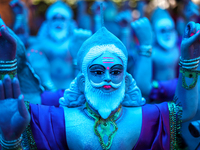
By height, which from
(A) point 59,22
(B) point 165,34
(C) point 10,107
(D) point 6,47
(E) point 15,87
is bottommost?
(C) point 10,107

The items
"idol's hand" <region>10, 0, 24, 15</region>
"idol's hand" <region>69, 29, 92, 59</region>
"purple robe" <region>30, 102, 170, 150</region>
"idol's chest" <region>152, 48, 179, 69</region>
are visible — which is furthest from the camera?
"idol's hand" <region>10, 0, 24, 15</region>

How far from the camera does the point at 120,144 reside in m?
1.74

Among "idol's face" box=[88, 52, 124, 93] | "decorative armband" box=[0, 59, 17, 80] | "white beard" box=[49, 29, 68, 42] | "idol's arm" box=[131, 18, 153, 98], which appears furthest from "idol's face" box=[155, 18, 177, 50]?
"decorative armband" box=[0, 59, 17, 80]

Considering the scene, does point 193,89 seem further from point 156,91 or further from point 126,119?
point 156,91

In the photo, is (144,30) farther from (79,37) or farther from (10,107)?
(10,107)

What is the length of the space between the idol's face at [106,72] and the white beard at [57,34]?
2.30m

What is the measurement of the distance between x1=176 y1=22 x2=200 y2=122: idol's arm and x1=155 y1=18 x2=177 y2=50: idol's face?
199cm

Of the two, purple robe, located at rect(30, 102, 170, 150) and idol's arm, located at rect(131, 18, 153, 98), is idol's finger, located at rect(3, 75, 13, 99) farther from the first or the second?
idol's arm, located at rect(131, 18, 153, 98)

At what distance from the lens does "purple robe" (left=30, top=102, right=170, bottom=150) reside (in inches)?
69.2

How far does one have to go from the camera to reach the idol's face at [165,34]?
12.2ft

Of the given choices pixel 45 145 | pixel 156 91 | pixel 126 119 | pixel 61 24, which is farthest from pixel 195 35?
pixel 61 24

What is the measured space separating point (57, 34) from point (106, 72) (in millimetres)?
2449

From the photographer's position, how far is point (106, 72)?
175cm

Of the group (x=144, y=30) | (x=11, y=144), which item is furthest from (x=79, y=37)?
(x=11, y=144)
